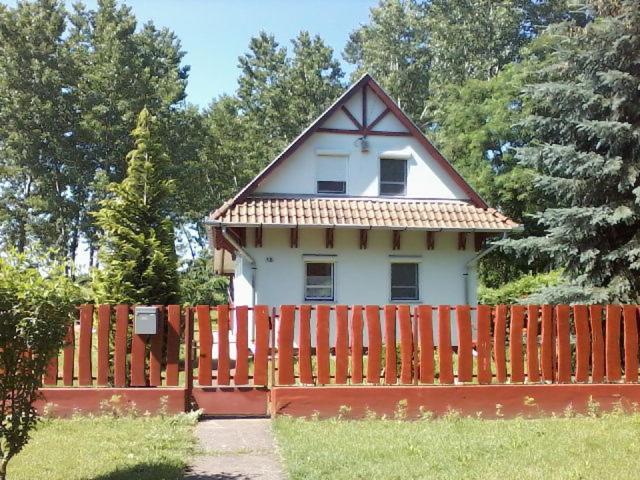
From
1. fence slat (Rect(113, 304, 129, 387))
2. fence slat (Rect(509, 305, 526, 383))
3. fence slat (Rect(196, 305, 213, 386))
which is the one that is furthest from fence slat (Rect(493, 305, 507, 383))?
fence slat (Rect(113, 304, 129, 387))

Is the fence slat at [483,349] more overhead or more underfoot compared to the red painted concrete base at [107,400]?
more overhead

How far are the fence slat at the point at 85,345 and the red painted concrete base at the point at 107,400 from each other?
15 centimetres

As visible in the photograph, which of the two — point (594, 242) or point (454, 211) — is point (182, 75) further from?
point (594, 242)

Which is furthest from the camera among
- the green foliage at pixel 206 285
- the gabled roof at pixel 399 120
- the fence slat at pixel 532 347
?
the green foliage at pixel 206 285

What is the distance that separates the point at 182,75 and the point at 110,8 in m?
6.02

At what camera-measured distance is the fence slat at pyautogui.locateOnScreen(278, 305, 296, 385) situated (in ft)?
25.7

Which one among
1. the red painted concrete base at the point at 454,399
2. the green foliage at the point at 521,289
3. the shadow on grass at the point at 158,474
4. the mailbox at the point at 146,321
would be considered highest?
the green foliage at the point at 521,289

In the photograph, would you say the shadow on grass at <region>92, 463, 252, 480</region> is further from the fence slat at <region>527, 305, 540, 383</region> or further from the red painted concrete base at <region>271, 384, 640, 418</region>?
the fence slat at <region>527, 305, 540, 383</region>

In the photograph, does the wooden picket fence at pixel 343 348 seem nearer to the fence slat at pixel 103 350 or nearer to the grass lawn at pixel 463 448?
the fence slat at pixel 103 350

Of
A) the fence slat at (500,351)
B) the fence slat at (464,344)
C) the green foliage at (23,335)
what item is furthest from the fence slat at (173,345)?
the fence slat at (500,351)

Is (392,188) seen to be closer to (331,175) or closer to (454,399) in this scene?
(331,175)

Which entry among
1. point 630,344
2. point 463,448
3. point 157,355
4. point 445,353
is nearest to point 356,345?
point 445,353

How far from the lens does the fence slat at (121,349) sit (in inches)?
303

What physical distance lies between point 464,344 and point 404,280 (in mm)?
7689
